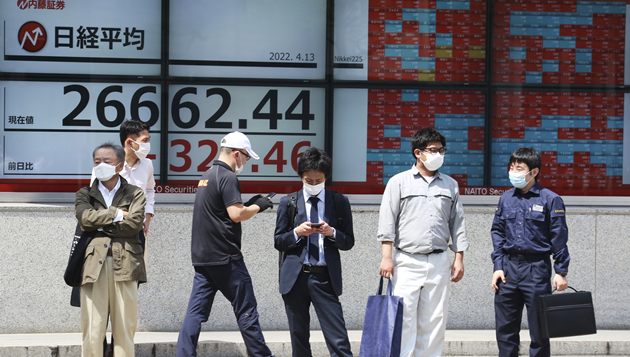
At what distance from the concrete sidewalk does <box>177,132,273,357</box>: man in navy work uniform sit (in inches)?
55.7

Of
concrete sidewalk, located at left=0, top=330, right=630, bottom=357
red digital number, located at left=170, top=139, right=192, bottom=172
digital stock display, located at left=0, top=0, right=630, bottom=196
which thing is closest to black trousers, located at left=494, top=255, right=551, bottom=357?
concrete sidewalk, located at left=0, top=330, right=630, bottom=357

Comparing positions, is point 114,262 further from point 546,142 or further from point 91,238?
point 546,142

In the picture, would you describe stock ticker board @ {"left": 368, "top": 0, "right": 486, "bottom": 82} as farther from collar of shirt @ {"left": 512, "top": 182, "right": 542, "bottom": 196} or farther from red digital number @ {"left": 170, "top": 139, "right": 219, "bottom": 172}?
collar of shirt @ {"left": 512, "top": 182, "right": 542, "bottom": 196}

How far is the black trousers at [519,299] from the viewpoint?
499 cm

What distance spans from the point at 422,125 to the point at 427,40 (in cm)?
101

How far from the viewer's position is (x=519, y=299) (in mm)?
5145

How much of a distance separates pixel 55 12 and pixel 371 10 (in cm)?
360

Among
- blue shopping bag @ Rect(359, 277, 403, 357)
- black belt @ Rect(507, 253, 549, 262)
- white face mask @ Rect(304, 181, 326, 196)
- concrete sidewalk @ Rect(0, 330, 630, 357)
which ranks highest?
white face mask @ Rect(304, 181, 326, 196)

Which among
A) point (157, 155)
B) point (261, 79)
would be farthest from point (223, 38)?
point (157, 155)

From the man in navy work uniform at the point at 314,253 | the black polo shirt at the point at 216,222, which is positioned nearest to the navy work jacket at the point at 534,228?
the man in navy work uniform at the point at 314,253

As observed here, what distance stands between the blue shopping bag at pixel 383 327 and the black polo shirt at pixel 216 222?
114 centimetres

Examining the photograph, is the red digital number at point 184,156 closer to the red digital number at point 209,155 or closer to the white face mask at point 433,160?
the red digital number at point 209,155

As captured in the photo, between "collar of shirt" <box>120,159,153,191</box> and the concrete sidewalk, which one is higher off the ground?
"collar of shirt" <box>120,159,153,191</box>

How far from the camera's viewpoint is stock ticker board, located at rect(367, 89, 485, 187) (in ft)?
24.6
